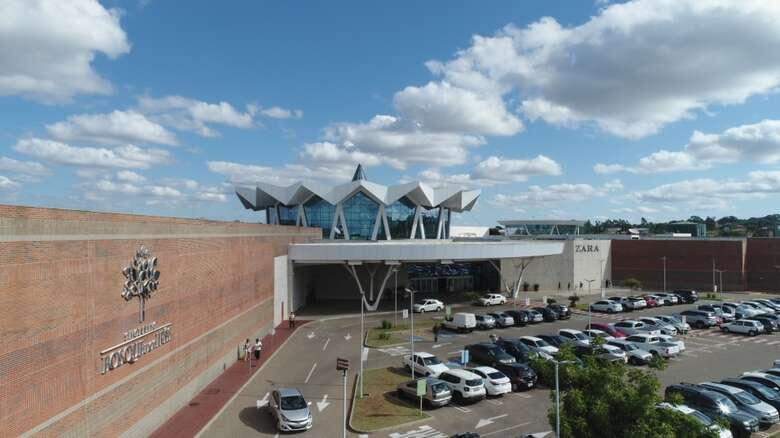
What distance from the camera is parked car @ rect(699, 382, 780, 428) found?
19.0 m

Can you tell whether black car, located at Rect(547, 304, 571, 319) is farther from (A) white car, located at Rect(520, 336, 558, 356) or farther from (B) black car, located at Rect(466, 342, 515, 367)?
(B) black car, located at Rect(466, 342, 515, 367)

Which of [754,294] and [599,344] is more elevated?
[599,344]

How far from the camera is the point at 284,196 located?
69.2 meters

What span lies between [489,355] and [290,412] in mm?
12092

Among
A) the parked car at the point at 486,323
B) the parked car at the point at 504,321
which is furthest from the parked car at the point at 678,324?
the parked car at the point at 486,323

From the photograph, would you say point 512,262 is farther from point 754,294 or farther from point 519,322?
point 754,294

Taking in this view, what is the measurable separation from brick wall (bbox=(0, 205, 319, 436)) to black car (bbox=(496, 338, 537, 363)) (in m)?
15.3

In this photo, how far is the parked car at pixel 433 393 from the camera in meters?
20.6

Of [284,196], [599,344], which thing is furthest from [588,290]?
[599,344]

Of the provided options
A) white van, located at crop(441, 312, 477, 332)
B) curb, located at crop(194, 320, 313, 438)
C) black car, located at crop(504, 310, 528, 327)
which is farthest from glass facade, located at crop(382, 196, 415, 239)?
curb, located at crop(194, 320, 313, 438)

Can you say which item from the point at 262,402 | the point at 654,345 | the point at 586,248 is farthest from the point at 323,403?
the point at 586,248

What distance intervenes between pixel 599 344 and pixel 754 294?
5785 centimetres

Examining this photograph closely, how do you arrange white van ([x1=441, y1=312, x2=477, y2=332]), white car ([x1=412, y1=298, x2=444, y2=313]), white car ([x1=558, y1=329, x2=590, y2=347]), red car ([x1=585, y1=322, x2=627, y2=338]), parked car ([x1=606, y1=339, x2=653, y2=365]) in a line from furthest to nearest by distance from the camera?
white car ([x1=412, y1=298, x2=444, y2=313]) → white van ([x1=441, y1=312, x2=477, y2=332]) → red car ([x1=585, y1=322, x2=627, y2=338]) → white car ([x1=558, y1=329, x2=590, y2=347]) → parked car ([x1=606, y1=339, x2=653, y2=365])

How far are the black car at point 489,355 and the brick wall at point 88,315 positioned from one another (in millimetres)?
13397
